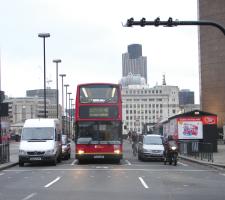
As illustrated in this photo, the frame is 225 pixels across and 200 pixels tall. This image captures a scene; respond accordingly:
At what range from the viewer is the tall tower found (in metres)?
110

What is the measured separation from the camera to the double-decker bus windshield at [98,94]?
31156mm

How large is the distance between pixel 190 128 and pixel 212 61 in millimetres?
68843

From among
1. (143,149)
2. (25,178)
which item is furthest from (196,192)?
(143,149)

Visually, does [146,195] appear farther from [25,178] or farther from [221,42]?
[221,42]

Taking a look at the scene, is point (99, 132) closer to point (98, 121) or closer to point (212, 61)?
point (98, 121)

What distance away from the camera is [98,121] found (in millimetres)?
31375

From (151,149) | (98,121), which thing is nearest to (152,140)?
(151,149)

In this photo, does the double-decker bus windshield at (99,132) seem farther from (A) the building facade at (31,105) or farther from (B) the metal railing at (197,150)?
(A) the building facade at (31,105)

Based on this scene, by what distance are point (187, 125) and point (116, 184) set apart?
86.5ft

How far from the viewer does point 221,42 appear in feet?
358

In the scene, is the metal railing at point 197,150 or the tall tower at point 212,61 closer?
the metal railing at point 197,150

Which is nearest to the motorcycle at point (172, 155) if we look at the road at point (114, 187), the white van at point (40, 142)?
the white van at point (40, 142)

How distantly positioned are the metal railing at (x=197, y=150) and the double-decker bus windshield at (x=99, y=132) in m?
5.99

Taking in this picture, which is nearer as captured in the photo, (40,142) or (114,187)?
(114,187)
